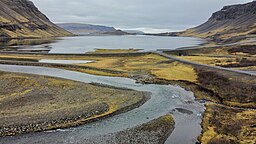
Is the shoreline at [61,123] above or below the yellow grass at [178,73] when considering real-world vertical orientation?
below

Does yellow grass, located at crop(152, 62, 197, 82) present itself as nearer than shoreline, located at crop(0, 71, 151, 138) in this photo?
No

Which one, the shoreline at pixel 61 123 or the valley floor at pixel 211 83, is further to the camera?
the valley floor at pixel 211 83

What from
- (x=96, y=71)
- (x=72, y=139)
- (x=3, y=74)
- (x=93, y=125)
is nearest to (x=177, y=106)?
(x=93, y=125)

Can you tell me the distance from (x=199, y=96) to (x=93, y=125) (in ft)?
70.4

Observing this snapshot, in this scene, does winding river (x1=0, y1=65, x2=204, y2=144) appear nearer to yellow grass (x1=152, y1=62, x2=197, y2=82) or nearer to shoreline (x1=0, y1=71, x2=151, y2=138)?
shoreline (x1=0, y1=71, x2=151, y2=138)

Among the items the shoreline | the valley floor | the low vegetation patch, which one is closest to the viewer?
the low vegetation patch

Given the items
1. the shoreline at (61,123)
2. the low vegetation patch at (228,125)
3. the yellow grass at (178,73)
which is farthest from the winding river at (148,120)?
the yellow grass at (178,73)

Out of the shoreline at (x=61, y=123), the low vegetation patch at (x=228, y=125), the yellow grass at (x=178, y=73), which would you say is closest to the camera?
the low vegetation patch at (x=228, y=125)

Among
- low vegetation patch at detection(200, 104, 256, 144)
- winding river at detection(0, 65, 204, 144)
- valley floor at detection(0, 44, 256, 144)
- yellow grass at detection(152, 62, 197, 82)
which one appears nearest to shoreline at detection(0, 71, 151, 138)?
winding river at detection(0, 65, 204, 144)

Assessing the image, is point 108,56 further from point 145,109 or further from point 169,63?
point 145,109

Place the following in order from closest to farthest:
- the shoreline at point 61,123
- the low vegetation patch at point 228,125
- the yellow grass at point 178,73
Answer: the low vegetation patch at point 228,125 < the shoreline at point 61,123 < the yellow grass at point 178,73

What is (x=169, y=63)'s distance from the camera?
79000mm

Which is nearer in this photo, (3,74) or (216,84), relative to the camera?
(216,84)

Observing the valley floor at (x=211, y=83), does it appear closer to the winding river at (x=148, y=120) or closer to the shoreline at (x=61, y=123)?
the winding river at (x=148, y=120)
